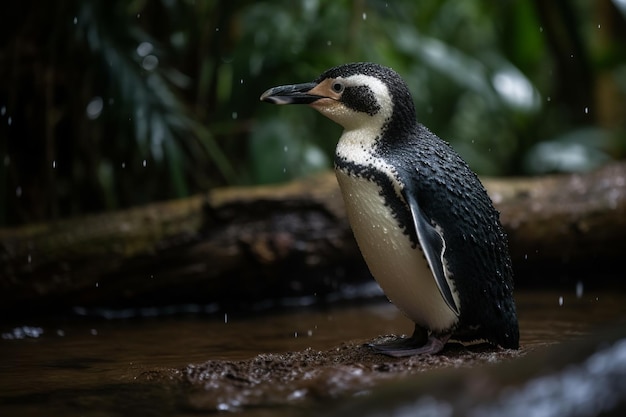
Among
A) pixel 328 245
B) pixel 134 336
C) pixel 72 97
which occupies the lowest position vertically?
pixel 134 336

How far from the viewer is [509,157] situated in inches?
276

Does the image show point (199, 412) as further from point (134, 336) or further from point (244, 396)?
point (134, 336)

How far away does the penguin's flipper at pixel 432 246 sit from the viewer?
2275mm

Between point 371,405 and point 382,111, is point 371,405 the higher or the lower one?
the lower one

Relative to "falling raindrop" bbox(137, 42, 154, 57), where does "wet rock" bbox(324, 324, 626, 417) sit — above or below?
below

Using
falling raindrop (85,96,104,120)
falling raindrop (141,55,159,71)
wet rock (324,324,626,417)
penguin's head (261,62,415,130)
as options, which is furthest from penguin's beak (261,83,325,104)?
falling raindrop (85,96,104,120)

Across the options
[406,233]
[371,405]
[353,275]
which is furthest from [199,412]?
[353,275]

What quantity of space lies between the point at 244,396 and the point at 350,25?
3.42 metres

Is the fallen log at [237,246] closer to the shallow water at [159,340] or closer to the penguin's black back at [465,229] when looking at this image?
the shallow water at [159,340]

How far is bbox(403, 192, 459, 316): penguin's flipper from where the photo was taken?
2.28 metres

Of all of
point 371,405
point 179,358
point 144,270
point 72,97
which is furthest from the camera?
point 72,97

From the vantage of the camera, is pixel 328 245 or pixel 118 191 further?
pixel 118 191

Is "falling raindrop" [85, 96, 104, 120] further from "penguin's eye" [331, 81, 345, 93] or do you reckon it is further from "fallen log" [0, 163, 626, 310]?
"penguin's eye" [331, 81, 345, 93]

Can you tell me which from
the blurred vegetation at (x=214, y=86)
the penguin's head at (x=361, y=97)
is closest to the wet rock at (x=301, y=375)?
the penguin's head at (x=361, y=97)
